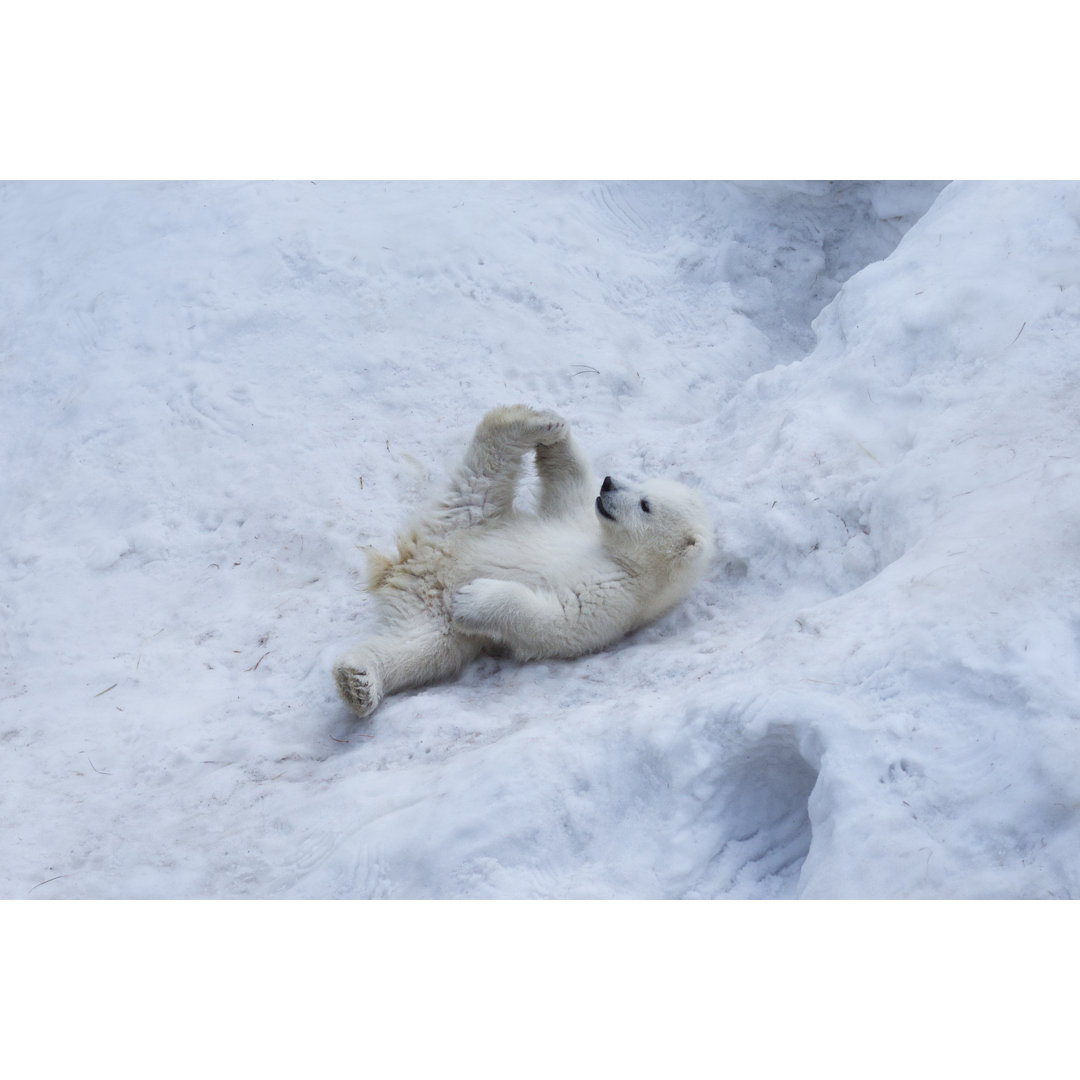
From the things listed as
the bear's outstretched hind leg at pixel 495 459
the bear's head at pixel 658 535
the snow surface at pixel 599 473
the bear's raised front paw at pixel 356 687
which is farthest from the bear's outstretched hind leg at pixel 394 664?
the bear's head at pixel 658 535

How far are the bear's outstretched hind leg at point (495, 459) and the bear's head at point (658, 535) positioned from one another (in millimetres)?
426

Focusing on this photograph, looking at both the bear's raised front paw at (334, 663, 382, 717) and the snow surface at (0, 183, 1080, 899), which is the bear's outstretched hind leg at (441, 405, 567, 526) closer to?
the snow surface at (0, 183, 1080, 899)

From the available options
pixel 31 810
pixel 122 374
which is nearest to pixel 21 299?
pixel 122 374

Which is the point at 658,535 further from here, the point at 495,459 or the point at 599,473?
the point at 599,473

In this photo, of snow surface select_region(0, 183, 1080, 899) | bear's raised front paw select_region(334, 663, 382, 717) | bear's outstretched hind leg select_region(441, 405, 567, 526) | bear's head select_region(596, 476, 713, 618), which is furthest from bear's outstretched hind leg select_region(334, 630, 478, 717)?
bear's head select_region(596, 476, 713, 618)

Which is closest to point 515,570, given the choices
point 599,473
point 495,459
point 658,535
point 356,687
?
point 495,459

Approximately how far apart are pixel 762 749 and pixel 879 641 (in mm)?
584

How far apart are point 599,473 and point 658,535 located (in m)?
1.22

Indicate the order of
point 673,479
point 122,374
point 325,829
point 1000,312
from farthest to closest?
point 122,374 < point 673,479 < point 1000,312 < point 325,829

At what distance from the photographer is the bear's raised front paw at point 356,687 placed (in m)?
4.66

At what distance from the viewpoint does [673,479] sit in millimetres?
5875

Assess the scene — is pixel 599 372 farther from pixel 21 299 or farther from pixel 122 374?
pixel 21 299

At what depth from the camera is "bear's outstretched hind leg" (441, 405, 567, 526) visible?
17.3 feet

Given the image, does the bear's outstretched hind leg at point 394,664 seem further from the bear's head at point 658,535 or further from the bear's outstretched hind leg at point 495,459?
the bear's head at point 658,535
